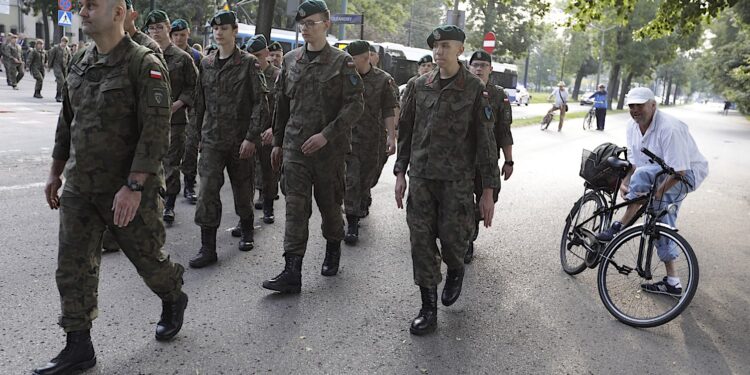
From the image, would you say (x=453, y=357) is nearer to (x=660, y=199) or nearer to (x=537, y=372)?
(x=537, y=372)

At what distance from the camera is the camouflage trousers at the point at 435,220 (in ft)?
12.8

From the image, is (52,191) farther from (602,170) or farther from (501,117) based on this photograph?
(602,170)

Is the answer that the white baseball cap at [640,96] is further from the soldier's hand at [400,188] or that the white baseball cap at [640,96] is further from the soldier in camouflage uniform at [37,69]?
the soldier in camouflage uniform at [37,69]

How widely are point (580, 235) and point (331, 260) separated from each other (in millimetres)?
2099

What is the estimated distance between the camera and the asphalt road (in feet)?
11.0

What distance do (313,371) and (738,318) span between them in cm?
332

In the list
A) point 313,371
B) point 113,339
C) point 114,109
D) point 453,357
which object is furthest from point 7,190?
point 453,357

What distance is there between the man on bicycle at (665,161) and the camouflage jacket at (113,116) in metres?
3.36

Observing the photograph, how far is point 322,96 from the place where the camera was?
436 centimetres

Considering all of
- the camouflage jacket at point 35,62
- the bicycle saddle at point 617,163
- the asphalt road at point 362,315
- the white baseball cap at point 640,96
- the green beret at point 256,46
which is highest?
the green beret at point 256,46

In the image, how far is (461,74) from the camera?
388cm

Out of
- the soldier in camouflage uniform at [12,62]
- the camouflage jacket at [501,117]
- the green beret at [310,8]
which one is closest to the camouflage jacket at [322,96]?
the green beret at [310,8]

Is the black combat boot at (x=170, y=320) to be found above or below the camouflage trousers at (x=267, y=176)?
below

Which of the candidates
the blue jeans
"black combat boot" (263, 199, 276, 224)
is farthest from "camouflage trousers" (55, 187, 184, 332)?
the blue jeans
